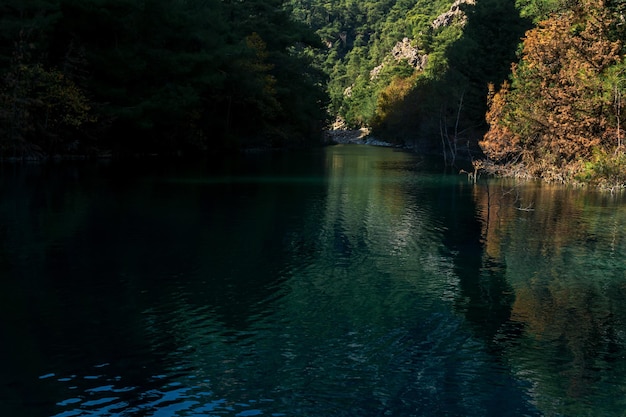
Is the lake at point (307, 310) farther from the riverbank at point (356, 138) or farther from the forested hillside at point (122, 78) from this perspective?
the riverbank at point (356, 138)

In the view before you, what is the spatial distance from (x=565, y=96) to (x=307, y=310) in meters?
32.7

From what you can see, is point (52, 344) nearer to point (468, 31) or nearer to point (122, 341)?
point (122, 341)

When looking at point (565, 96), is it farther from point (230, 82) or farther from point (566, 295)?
point (230, 82)

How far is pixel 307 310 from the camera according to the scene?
14352 mm

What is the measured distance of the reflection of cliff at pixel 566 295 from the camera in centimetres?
1074

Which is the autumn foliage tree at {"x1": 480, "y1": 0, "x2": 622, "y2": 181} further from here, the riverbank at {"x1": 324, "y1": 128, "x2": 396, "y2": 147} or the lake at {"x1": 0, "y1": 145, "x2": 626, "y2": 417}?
the riverbank at {"x1": 324, "y1": 128, "x2": 396, "y2": 147}

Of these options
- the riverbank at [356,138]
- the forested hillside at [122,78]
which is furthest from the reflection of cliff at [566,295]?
the riverbank at [356,138]

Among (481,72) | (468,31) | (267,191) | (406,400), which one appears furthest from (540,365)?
(468,31)

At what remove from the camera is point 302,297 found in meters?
15.3

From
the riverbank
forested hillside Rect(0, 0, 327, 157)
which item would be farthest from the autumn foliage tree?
the riverbank

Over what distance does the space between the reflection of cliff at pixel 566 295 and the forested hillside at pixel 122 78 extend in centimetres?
3101

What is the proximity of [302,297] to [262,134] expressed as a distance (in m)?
67.2

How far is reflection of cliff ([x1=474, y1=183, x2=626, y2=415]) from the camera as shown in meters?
10.7

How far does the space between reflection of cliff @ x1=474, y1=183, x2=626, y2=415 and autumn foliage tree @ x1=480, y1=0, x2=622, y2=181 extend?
11808mm
